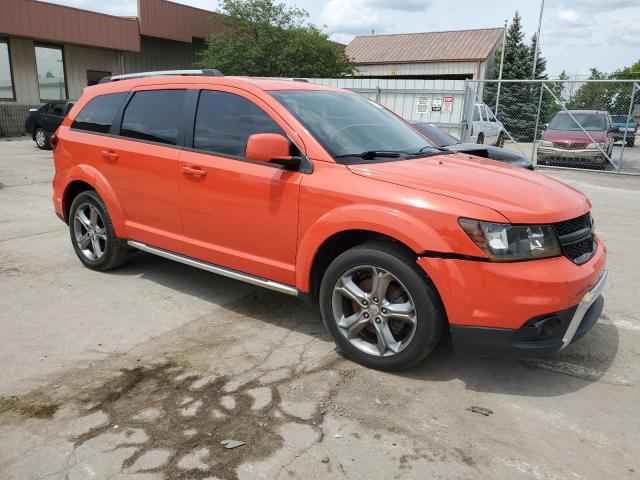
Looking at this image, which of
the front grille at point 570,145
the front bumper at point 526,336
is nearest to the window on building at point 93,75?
the front grille at point 570,145

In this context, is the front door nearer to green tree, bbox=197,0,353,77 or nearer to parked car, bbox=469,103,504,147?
parked car, bbox=469,103,504,147

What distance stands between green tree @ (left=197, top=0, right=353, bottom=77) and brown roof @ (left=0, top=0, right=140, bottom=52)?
3720mm

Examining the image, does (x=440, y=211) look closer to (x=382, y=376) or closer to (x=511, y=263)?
(x=511, y=263)

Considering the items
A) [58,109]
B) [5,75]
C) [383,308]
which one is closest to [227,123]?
[383,308]

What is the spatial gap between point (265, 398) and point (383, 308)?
34.5 inches

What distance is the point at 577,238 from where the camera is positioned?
10.4 ft

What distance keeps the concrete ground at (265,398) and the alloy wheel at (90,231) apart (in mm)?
514

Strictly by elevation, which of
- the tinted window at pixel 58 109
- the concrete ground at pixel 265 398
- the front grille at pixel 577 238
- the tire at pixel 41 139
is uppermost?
the tinted window at pixel 58 109

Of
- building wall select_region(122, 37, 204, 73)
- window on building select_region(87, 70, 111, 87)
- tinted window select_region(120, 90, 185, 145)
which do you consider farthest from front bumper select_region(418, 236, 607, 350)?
building wall select_region(122, 37, 204, 73)

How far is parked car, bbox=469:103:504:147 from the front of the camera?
16.8 metres

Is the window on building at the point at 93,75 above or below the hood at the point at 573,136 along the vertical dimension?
above

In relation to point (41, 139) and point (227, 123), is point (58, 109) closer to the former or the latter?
point (41, 139)

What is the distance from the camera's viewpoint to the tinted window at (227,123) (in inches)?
152

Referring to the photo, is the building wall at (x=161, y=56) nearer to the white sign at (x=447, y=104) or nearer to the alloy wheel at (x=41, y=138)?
the alloy wheel at (x=41, y=138)
